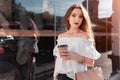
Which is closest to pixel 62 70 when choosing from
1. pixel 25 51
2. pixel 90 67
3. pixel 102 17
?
pixel 90 67

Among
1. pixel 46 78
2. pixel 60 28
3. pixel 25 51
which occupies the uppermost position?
pixel 60 28

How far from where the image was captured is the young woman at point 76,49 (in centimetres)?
393

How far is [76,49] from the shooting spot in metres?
4.00

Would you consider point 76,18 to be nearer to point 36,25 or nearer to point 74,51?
point 74,51

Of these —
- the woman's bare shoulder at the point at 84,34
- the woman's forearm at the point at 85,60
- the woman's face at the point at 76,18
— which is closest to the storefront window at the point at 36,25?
the woman's face at the point at 76,18

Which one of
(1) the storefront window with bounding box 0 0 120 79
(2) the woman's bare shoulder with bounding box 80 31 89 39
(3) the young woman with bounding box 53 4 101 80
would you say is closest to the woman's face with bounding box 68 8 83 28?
(3) the young woman with bounding box 53 4 101 80

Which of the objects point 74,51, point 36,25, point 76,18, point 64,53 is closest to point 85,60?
point 74,51

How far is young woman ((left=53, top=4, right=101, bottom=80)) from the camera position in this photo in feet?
12.9

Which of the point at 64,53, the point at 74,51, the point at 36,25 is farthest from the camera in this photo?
the point at 36,25

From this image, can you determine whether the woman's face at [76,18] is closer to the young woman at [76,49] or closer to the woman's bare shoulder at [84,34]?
the young woman at [76,49]

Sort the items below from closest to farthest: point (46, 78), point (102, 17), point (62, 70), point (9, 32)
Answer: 1. point (62, 70)
2. point (9, 32)
3. point (46, 78)
4. point (102, 17)

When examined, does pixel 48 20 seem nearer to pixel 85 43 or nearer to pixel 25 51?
pixel 25 51

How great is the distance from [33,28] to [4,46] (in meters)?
0.55

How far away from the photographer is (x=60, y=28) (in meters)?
5.43
